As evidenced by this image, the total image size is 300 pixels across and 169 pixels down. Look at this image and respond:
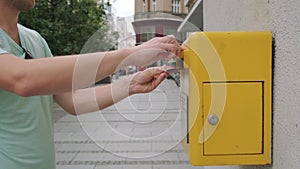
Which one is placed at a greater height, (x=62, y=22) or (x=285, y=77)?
(x=62, y=22)

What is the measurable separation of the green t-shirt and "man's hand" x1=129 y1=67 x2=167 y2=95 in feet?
1.24

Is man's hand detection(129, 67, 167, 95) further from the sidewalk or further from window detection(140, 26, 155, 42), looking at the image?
the sidewalk

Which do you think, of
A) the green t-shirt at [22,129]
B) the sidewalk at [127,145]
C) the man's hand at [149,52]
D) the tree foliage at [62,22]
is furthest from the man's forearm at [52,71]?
the tree foliage at [62,22]

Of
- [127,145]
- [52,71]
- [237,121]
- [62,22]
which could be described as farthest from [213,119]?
[62,22]

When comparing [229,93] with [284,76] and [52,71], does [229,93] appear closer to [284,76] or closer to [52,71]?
[284,76]

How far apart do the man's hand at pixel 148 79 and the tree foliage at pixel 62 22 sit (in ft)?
26.7

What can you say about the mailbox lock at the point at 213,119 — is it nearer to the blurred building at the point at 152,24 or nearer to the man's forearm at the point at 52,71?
the man's forearm at the point at 52,71

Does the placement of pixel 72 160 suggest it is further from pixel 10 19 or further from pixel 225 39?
pixel 225 39

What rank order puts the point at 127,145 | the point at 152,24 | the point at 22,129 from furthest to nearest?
the point at 127,145 → the point at 152,24 → the point at 22,129

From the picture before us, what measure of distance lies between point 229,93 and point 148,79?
318 mm

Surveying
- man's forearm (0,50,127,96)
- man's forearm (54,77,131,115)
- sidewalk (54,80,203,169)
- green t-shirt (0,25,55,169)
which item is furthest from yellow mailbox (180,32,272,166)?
sidewalk (54,80,203,169)

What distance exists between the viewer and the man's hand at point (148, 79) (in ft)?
4.05

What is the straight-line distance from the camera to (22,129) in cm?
119

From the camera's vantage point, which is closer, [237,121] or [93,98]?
[237,121]
